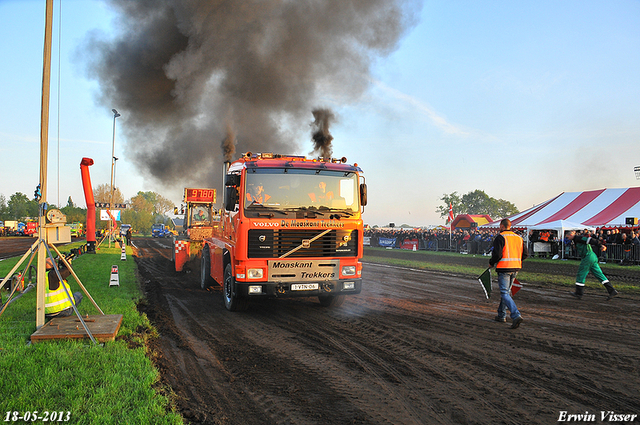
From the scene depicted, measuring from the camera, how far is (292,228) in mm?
7281

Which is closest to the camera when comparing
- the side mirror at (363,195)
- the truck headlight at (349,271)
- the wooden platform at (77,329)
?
the wooden platform at (77,329)

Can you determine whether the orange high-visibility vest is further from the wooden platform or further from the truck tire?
the wooden platform

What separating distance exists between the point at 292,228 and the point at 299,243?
11.9 inches

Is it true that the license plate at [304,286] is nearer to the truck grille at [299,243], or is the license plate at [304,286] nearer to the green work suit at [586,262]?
the truck grille at [299,243]

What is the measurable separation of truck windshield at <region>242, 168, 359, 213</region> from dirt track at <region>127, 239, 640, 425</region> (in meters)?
2.08

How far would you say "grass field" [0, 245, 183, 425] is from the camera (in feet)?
11.1

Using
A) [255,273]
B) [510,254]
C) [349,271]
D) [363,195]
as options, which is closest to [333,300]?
[349,271]

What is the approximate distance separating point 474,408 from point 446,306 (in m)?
5.01

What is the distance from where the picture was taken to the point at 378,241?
37781mm

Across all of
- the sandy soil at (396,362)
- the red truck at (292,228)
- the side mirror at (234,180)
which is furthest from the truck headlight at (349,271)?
the side mirror at (234,180)

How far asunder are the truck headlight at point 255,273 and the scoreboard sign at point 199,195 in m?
9.18

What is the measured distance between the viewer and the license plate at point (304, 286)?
7320 millimetres

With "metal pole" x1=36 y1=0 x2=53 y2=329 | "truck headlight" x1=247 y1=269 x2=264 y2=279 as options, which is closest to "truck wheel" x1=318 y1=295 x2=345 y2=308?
"truck headlight" x1=247 y1=269 x2=264 y2=279

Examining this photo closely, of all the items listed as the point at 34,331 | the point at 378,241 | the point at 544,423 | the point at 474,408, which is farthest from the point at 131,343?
Result: the point at 378,241
